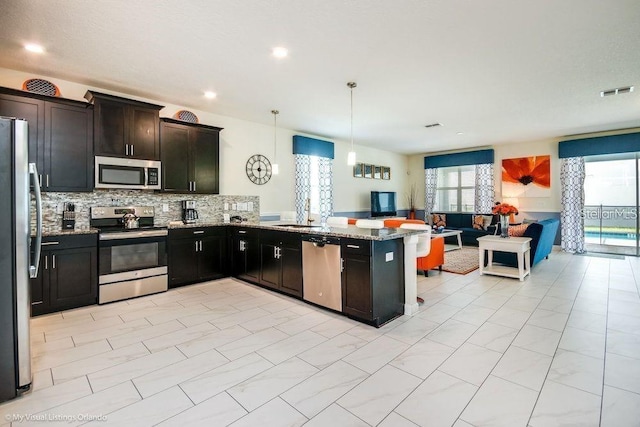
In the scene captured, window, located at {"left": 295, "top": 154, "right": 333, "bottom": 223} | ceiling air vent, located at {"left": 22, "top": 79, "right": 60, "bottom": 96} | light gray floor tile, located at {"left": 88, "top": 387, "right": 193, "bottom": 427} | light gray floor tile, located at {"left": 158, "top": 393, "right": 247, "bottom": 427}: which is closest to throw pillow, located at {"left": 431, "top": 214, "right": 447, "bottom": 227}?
window, located at {"left": 295, "top": 154, "right": 333, "bottom": 223}

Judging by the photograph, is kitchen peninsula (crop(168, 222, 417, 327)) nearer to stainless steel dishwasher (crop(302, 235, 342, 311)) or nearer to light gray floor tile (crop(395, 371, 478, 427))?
stainless steel dishwasher (crop(302, 235, 342, 311))

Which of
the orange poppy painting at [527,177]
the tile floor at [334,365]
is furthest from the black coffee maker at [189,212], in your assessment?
the orange poppy painting at [527,177]

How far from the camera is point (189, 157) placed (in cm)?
478

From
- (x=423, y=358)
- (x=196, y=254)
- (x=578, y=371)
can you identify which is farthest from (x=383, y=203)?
(x=578, y=371)

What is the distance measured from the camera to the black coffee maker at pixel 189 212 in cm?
487

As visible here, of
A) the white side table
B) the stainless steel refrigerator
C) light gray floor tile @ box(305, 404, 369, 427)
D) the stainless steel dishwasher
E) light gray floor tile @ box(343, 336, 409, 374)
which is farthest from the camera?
the white side table

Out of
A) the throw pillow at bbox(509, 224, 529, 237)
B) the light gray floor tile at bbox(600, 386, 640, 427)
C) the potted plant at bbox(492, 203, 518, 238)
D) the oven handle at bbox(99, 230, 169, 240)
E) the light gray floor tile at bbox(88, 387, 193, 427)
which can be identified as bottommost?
the light gray floor tile at bbox(600, 386, 640, 427)

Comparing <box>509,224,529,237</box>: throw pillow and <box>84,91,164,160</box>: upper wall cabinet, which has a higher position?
<box>84,91,164,160</box>: upper wall cabinet

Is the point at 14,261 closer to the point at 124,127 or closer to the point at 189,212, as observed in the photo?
the point at 124,127

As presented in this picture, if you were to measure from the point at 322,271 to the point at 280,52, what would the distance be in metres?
2.40

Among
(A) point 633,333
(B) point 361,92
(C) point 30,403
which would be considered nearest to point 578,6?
(B) point 361,92

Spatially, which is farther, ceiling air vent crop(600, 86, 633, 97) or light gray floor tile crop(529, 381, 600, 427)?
ceiling air vent crop(600, 86, 633, 97)

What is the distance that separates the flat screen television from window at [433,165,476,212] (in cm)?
161

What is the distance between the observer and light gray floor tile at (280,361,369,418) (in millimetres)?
1878
